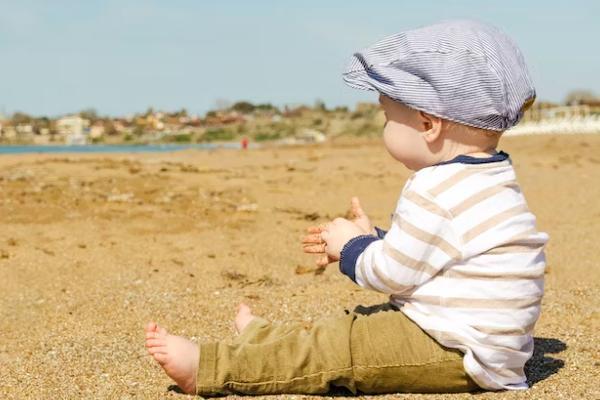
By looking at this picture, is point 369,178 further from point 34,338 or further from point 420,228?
point 420,228

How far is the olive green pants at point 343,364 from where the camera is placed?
205 centimetres

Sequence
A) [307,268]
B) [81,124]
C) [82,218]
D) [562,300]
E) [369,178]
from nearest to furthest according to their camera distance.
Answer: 1. [562,300]
2. [307,268]
3. [82,218]
4. [369,178]
5. [81,124]

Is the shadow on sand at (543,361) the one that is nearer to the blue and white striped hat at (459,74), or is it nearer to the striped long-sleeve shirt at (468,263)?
the striped long-sleeve shirt at (468,263)

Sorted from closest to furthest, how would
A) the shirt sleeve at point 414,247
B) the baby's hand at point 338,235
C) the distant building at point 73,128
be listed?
1. the shirt sleeve at point 414,247
2. the baby's hand at point 338,235
3. the distant building at point 73,128

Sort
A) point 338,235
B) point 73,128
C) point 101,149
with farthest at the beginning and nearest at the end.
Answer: point 73,128, point 101,149, point 338,235

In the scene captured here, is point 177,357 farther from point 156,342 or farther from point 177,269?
point 177,269

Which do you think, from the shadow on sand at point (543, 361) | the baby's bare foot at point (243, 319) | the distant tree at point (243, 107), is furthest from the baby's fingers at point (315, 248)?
the distant tree at point (243, 107)

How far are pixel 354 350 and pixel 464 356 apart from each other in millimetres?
296

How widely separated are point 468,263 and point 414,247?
0.15m

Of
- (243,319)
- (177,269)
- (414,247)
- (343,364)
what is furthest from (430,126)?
(177,269)

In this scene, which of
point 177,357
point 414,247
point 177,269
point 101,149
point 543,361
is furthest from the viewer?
point 101,149

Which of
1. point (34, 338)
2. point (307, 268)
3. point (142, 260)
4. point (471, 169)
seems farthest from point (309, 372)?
point (142, 260)

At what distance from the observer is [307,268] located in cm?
388

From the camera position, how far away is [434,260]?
1.96m
